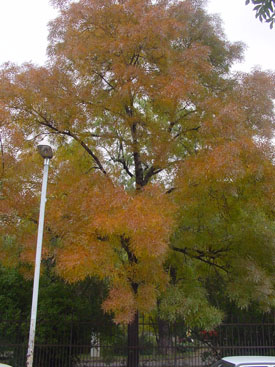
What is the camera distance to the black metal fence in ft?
36.9

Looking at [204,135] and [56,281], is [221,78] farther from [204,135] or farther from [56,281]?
[56,281]

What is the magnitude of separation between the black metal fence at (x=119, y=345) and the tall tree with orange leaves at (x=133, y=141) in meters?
1.31

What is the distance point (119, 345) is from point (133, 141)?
6.66m

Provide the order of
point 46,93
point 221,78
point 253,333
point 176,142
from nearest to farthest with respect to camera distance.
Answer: point 46,93 < point 176,142 < point 221,78 < point 253,333

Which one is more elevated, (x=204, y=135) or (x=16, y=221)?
(x=204, y=135)

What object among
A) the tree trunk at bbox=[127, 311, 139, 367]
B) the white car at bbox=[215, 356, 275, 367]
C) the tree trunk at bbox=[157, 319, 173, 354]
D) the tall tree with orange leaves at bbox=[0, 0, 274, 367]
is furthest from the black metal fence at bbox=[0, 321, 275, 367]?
the white car at bbox=[215, 356, 275, 367]

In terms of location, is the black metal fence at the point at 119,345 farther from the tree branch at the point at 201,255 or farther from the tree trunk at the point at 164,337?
the tree branch at the point at 201,255

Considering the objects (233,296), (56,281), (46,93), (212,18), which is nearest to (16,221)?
(46,93)

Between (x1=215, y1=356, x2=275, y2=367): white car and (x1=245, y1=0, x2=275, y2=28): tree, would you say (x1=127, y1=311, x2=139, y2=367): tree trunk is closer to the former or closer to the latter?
(x1=215, y1=356, x2=275, y2=367): white car

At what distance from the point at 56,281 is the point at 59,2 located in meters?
9.34

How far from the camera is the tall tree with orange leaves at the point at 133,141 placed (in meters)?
7.89

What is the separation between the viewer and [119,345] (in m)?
11.9

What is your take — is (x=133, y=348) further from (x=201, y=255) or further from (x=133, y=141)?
(x=133, y=141)

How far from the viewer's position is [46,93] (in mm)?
9781
